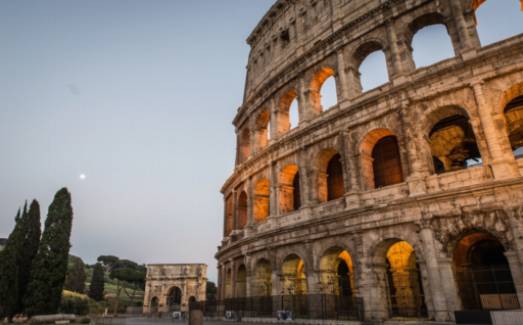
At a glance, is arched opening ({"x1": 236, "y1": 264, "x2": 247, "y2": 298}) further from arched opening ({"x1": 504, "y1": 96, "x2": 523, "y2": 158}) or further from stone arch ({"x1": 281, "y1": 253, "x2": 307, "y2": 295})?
arched opening ({"x1": 504, "y1": 96, "x2": 523, "y2": 158})

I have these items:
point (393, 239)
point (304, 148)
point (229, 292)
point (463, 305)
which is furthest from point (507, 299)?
point (229, 292)

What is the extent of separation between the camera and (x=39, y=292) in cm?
1689

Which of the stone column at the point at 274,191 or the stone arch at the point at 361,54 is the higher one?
the stone arch at the point at 361,54

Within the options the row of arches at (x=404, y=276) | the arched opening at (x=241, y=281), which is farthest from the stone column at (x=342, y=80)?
the arched opening at (x=241, y=281)

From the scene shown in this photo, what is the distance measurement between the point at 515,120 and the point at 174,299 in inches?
1558

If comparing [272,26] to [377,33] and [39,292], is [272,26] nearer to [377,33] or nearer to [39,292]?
[377,33]

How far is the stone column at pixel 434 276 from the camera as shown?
10078mm

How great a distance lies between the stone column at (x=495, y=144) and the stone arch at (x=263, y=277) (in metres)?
10.6

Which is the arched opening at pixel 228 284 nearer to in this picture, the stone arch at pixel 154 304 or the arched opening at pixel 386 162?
the arched opening at pixel 386 162

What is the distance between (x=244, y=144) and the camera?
75.4ft

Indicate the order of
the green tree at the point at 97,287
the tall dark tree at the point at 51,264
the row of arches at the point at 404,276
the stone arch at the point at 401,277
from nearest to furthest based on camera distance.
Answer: the row of arches at the point at 404,276
the stone arch at the point at 401,277
the tall dark tree at the point at 51,264
the green tree at the point at 97,287

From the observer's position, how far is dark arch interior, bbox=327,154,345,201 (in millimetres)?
16078

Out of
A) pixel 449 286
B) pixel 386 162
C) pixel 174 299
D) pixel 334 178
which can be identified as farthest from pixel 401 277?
pixel 174 299

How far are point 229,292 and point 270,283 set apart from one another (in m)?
4.35
